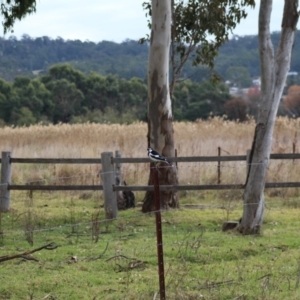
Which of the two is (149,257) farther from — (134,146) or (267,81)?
(134,146)

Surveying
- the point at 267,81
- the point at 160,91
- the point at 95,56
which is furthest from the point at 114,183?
the point at 95,56

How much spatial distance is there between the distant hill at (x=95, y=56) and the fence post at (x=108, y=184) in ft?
251

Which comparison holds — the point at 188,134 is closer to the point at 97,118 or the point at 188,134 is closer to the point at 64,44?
the point at 97,118

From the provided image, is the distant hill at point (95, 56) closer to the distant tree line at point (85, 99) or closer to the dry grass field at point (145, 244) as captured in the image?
the distant tree line at point (85, 99)

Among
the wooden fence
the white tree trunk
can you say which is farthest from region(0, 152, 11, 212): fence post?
the white tree trunk

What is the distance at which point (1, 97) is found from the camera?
53.7m

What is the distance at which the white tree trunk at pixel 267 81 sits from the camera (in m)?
13.1

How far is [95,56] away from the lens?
11469cm

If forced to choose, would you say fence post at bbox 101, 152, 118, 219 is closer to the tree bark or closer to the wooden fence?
the wooden fence

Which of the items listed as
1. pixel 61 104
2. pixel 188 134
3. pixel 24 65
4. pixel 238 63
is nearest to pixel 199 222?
pixel 188 134

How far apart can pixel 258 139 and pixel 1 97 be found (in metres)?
41.8

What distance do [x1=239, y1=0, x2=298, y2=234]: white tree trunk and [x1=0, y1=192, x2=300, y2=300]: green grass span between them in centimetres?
90

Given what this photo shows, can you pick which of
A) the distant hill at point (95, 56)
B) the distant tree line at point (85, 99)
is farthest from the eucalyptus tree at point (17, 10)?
the distant hill at point (95, 56)

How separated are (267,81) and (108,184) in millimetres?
3916
